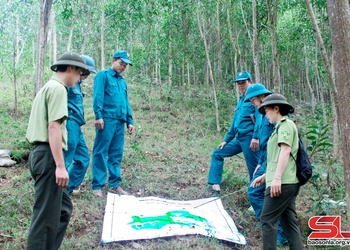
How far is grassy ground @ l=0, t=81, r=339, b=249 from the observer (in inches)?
122

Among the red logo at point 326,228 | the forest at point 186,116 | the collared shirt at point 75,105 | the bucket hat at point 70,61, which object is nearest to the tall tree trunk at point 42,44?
the forest at point 186,116

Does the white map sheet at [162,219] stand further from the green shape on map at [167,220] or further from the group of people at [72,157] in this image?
the group of people at [72,157]

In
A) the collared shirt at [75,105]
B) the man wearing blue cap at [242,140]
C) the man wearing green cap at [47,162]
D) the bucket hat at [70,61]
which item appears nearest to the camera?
the man wearing green cap at [47,162]

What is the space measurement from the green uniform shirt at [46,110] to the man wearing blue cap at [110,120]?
1725 mm

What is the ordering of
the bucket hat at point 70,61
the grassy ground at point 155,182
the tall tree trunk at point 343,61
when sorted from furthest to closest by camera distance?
the grassy ground at point 155,182 < the bucket hat at point 70,61 < the tall tree trunk at point 343,61

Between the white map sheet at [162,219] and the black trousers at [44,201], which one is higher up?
the black trousers at [44,201]

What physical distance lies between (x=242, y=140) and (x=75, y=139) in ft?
7.10

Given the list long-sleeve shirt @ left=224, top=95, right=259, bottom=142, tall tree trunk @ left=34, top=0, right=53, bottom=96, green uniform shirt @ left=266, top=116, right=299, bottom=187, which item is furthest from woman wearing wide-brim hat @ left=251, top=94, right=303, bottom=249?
tall tree trunk @ left=34, top=0, right=53, bottom=96

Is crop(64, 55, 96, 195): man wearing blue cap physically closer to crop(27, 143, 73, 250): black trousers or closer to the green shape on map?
the green shape on map

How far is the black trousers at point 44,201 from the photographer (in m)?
2.26

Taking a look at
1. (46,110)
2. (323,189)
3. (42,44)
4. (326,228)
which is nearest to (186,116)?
(42,44)

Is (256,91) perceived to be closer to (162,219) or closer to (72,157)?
(162,219)

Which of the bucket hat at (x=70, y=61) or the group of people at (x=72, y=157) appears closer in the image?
the group of people at (x=72, y=157)

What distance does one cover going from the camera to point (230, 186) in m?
4.83
